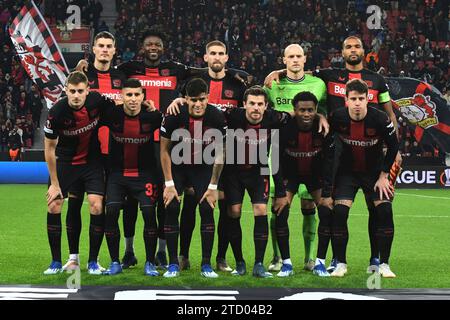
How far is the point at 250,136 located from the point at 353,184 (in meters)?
1.12

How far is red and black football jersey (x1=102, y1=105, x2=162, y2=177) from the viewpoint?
7.75 metres

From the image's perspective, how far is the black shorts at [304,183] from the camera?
8.06 m

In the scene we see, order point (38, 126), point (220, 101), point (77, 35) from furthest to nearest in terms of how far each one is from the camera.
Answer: point (77, 35), point (38, 126), point (220, 101)

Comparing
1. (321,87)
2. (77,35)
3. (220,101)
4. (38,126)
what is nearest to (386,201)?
(321,87)

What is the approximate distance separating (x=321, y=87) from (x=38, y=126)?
709 inches

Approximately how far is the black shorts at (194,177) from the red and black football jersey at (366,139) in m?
1.32

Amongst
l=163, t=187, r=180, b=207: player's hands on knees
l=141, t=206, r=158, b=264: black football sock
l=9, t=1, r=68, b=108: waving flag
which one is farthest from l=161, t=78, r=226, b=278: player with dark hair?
l=9, t=1, r=68, b=108: waving flag

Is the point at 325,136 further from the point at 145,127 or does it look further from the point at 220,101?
the point at 145,127

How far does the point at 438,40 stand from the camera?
27.5 metres

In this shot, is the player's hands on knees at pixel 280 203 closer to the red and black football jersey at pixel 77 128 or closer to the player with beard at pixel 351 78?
the player with beard at pixel 351 78

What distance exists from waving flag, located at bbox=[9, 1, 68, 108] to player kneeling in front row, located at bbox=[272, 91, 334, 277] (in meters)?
12.8

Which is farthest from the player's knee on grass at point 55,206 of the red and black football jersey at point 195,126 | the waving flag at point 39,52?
the waving flag at point 39,52

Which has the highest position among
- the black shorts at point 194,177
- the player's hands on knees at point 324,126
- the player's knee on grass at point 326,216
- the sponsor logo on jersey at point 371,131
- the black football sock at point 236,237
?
the player's hands on knees at point 324,126

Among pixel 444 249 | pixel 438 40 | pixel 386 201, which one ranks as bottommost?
pixel 444 249
